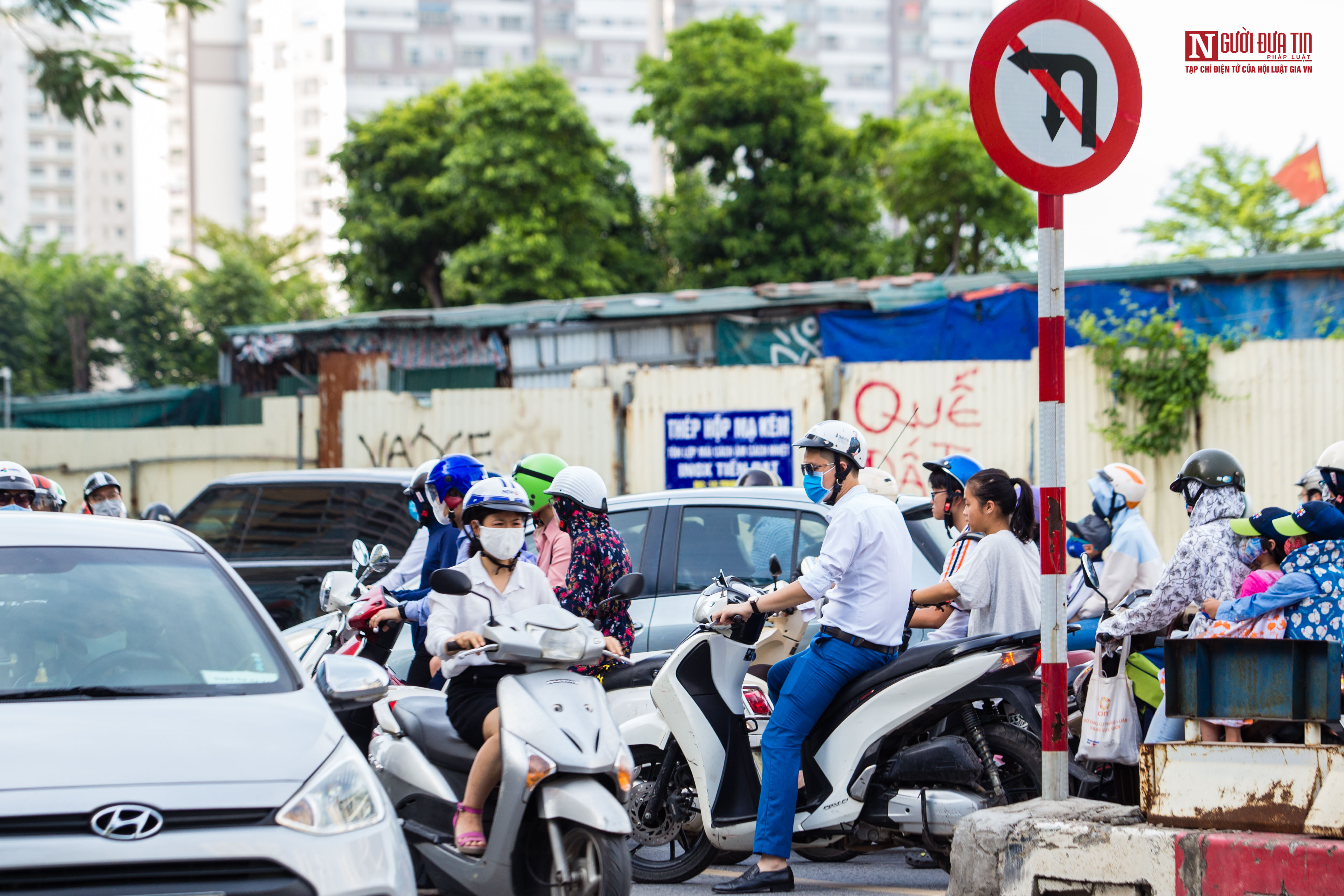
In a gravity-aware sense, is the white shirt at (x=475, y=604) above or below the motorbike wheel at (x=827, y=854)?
above

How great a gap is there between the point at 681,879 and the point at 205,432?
13.5 metres

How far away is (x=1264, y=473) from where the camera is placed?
38.3 feet

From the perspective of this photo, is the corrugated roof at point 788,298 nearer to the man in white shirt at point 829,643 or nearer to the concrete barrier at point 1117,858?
the man in white shirt at point 829,643

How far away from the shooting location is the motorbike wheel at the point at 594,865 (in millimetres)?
4105

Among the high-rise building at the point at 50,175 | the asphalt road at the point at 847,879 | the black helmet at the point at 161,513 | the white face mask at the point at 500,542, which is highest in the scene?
the high-rise building at the point at 50,175

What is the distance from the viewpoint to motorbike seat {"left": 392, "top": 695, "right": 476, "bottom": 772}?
4.75 m

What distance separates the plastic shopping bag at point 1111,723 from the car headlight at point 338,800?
9.32 feet

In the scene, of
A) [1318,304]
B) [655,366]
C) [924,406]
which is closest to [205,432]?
[655,366]

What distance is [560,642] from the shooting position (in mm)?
4535

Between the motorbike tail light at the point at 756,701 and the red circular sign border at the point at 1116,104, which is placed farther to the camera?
the motorbike tail light at the point at 756,701

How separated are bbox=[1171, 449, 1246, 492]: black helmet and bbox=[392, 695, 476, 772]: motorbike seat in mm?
3143

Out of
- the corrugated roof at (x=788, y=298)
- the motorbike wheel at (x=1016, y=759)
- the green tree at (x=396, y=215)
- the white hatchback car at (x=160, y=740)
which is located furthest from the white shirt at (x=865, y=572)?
the green tree at (x=396, y=215)

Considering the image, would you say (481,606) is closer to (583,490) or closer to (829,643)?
(583,490)

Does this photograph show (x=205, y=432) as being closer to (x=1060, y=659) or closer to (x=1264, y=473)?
(x=1264, y=473)
